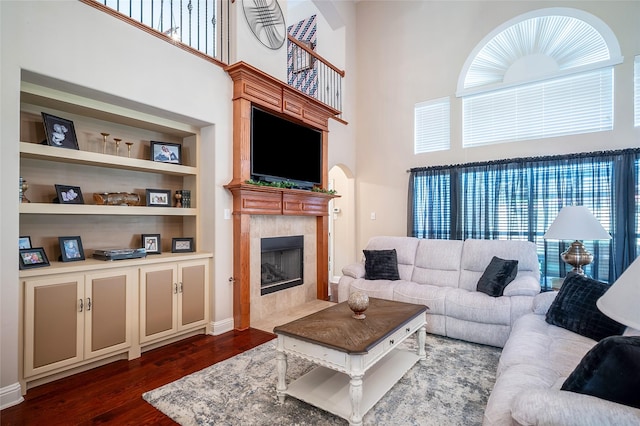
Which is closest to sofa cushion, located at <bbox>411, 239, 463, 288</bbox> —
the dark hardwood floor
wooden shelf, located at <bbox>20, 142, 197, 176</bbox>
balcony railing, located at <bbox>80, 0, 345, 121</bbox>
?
the dark hardwood floor

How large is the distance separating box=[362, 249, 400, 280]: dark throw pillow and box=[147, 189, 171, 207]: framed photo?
2480 mm

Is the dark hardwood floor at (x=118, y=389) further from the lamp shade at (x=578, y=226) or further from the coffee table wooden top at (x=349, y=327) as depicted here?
the lamp shade at (x=578, y=226)

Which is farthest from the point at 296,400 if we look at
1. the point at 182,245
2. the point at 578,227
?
the point at 578,227

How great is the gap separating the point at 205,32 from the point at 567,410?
451cm

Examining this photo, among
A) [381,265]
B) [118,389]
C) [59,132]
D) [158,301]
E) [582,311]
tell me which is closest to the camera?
[582,311]

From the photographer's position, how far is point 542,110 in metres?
4.46

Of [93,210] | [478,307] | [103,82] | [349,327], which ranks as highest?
[103,82]

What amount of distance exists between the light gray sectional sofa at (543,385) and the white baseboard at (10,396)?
2866mm

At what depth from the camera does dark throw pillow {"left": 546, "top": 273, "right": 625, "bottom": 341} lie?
2152 millimetres

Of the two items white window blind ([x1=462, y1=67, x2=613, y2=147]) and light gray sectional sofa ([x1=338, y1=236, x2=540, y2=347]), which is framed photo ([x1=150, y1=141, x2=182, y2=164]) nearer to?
light gray sectional sofa ([x1=338, y1=236, x2=540, y2=347])

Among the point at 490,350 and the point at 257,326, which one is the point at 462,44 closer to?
the point at 490,350

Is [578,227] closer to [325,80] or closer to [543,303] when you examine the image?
[543,303]

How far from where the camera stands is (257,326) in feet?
12.5

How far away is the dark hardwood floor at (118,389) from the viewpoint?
2053 mm
